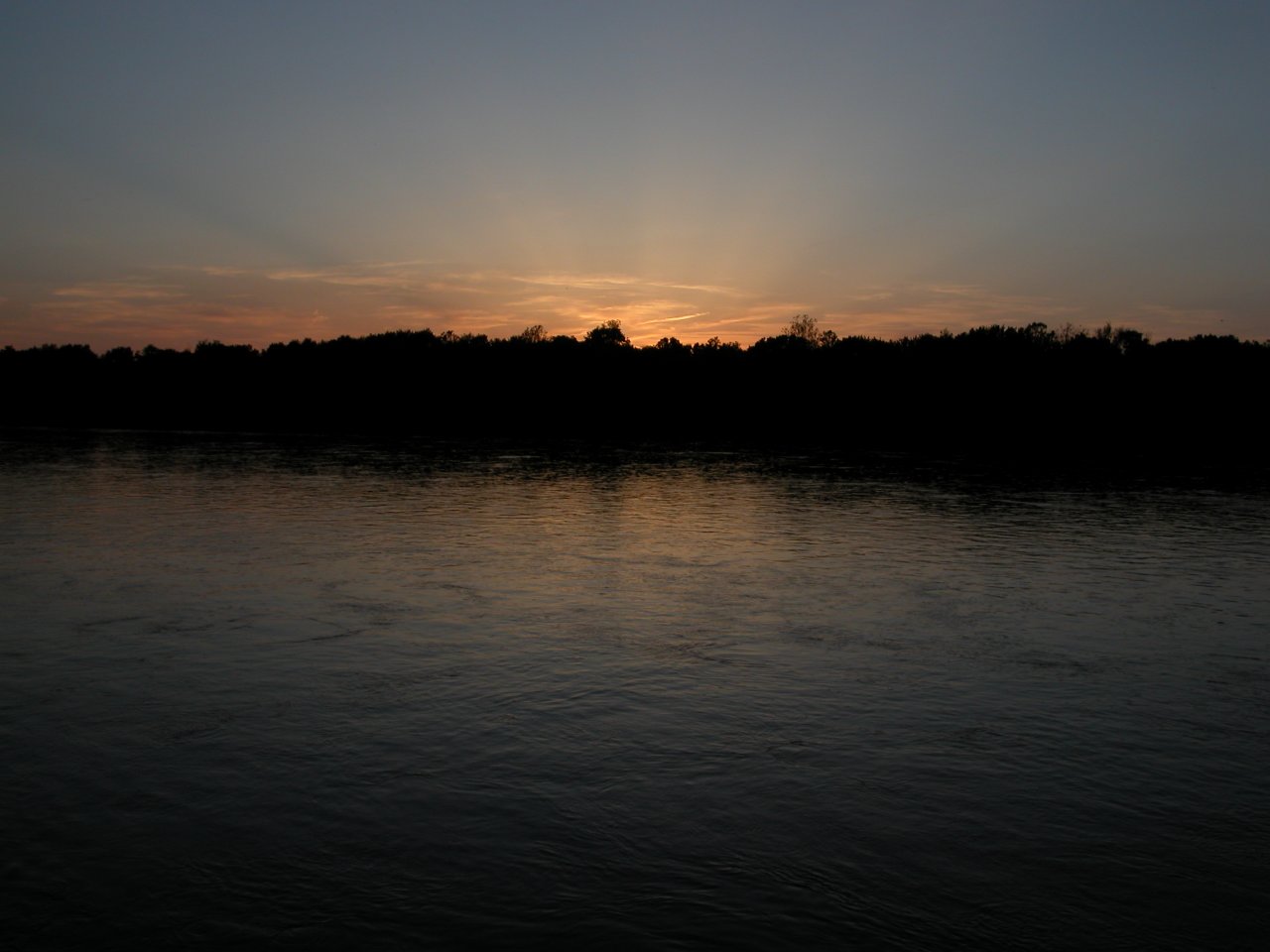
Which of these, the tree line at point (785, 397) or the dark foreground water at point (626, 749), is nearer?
the dark foreground water at point (626, 749)

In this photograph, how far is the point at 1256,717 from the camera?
16.2 meters

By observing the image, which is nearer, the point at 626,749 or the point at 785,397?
the point at 626,749

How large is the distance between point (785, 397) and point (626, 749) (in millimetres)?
155166

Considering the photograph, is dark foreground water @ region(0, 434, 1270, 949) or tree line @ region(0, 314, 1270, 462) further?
tree line @ region(0, 314, 1270, 462)

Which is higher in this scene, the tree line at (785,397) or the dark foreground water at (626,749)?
the tree line at (785,397)

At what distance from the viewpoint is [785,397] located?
546ft

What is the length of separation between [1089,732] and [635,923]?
29.1 ft

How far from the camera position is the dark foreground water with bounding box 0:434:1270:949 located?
9.75m

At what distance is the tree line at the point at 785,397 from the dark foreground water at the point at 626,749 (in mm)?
83878

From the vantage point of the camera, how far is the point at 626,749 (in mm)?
14016

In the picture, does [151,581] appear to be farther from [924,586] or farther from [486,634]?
[924,586]

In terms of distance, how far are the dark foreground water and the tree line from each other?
275 feet

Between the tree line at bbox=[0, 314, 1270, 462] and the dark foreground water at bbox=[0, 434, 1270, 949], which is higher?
the tree line at bbox=[0, 314, 1270, 462]

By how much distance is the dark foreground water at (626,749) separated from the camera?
9750 millimetres
